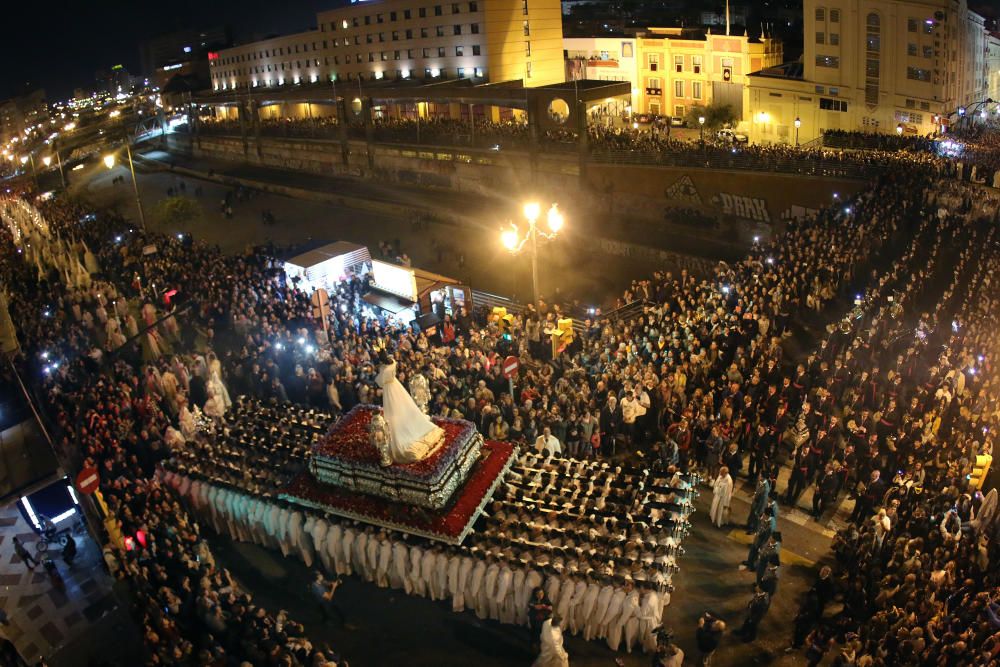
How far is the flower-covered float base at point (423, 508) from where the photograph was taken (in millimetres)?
11492

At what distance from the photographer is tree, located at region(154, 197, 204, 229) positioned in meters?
40.5

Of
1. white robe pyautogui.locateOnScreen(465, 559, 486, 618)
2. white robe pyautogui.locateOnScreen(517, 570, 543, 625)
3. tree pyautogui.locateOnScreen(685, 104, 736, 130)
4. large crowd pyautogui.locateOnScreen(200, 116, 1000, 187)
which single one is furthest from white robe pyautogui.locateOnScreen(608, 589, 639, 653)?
tree pyautogui.locateOnScreen(685, 104, 736, 130)

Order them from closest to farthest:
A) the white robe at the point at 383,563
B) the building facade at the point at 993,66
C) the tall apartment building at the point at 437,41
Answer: the white robe at the point at 383,563 < the building facade at the point at 993,66 < the tall apartment building at the point at 437,41

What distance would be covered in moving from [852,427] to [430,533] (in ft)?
24.4

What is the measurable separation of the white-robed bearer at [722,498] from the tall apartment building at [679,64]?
3283 cm

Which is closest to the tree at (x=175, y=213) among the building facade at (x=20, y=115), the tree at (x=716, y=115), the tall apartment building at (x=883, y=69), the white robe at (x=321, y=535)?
the tree at (x=716, y=115)

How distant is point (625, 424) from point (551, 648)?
6.20 metres

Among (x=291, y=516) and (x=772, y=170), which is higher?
(x=772, y=170)

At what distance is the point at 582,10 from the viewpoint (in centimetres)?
6619

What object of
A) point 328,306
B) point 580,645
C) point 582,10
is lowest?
point 580,645

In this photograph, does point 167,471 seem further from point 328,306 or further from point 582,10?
point 582,10

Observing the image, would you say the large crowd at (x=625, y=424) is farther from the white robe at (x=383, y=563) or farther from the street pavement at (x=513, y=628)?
the street pavement at (x=513, y=628)

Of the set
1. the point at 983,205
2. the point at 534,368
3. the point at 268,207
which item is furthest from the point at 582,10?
the point at 534,368

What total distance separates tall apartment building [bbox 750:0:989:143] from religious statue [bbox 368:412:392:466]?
30966mm
